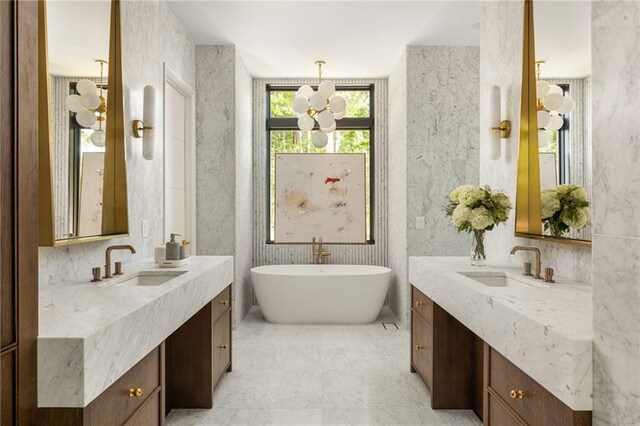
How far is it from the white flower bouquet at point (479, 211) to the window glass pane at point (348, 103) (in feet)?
9.77

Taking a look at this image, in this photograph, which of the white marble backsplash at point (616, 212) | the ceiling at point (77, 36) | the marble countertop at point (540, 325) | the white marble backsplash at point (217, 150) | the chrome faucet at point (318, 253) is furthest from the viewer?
the chrome faucet at point (318, 253)

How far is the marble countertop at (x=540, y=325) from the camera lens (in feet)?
3.58

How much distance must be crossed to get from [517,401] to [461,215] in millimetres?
1216

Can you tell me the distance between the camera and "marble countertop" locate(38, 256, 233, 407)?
1109 mm

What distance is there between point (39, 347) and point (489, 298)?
146 centimetres

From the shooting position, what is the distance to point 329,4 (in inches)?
132

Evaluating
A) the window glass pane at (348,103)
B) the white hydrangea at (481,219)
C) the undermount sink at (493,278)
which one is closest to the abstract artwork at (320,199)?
the window glass pane at (348,103)

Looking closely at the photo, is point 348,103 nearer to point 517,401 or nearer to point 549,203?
point 549,203

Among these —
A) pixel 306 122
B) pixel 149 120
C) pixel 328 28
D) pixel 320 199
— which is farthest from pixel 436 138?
pixel 149 120

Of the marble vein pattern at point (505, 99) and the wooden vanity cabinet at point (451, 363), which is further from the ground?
the marble vein pattern at point (505, 99)

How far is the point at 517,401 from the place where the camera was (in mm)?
1467

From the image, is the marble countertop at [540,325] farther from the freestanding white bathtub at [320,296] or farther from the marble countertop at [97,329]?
the freestanding white bathtub at [320,296]

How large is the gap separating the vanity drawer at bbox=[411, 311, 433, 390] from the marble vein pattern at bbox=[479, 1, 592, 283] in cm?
67

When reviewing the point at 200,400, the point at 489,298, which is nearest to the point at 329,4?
the point at 489,298
